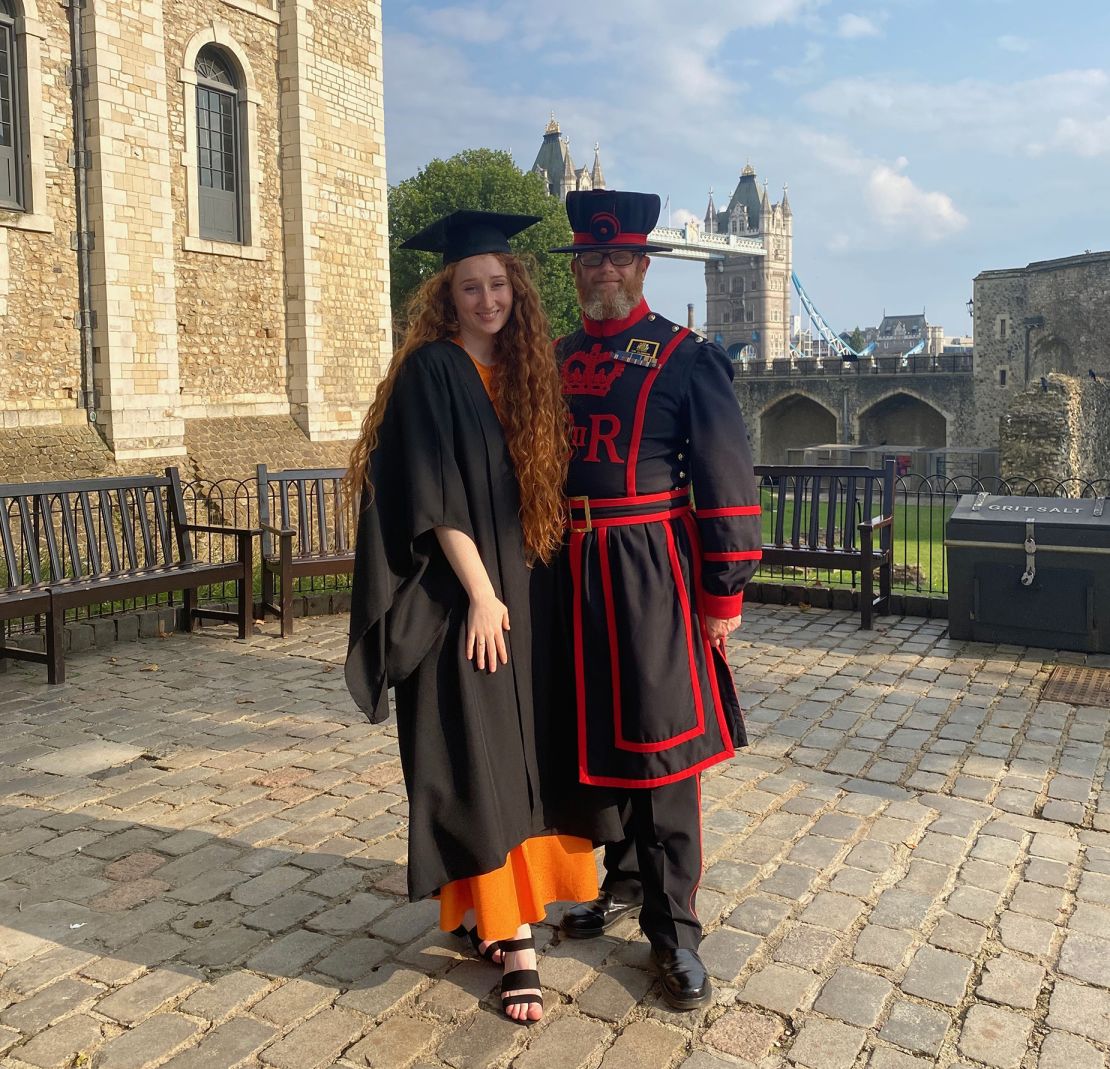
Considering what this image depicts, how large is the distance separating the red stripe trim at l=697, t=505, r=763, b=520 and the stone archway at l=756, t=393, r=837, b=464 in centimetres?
4904

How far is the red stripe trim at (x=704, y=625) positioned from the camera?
3.12 meters

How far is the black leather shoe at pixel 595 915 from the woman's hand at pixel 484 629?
921 mm

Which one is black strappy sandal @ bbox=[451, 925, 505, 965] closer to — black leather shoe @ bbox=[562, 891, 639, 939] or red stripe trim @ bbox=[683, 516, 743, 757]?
black leather shoe @ bbox=[562, 891, 639, 939]

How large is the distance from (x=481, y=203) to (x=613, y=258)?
3408 cm

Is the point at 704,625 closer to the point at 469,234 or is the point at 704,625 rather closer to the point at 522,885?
the point at 522,885

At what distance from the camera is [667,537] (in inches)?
120

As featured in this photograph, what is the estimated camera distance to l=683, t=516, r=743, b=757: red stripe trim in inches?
123

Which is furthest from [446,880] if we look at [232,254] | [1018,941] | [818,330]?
[818,330]

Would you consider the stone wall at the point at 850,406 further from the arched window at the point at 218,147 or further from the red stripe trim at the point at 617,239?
the red stripe trim at the point at 617,239

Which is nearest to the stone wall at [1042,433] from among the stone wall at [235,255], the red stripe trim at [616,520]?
the stone wall at [235,255]

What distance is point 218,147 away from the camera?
14.7 meters

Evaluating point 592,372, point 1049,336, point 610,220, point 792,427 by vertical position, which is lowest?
point 592,372

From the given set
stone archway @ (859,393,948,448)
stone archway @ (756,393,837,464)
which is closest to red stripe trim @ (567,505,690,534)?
stone archway @ (859,393,948,448)

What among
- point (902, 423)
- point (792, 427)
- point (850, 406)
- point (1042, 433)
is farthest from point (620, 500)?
point (792, 427)
